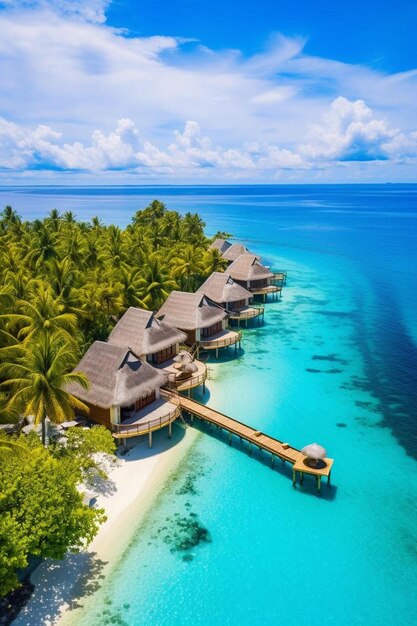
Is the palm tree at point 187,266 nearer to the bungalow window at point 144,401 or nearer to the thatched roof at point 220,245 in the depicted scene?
the thatched roof at point 220,245

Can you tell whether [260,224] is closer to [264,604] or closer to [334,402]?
[334,402]

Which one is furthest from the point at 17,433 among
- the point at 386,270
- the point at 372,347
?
the point at 386,270

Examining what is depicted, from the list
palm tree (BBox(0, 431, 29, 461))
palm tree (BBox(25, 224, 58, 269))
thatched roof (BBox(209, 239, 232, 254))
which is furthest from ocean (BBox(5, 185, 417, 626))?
thatched roof (BBox(209, 239, 232, 254))

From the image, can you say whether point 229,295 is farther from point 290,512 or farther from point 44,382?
point 44,382

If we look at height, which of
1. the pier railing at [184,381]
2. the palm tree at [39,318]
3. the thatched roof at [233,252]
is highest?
the palm tree at [39,318]

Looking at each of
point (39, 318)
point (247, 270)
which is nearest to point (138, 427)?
point (39, 318)

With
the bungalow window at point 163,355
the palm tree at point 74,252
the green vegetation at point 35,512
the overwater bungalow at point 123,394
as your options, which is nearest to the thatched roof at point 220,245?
the palm tree at point 74,252
